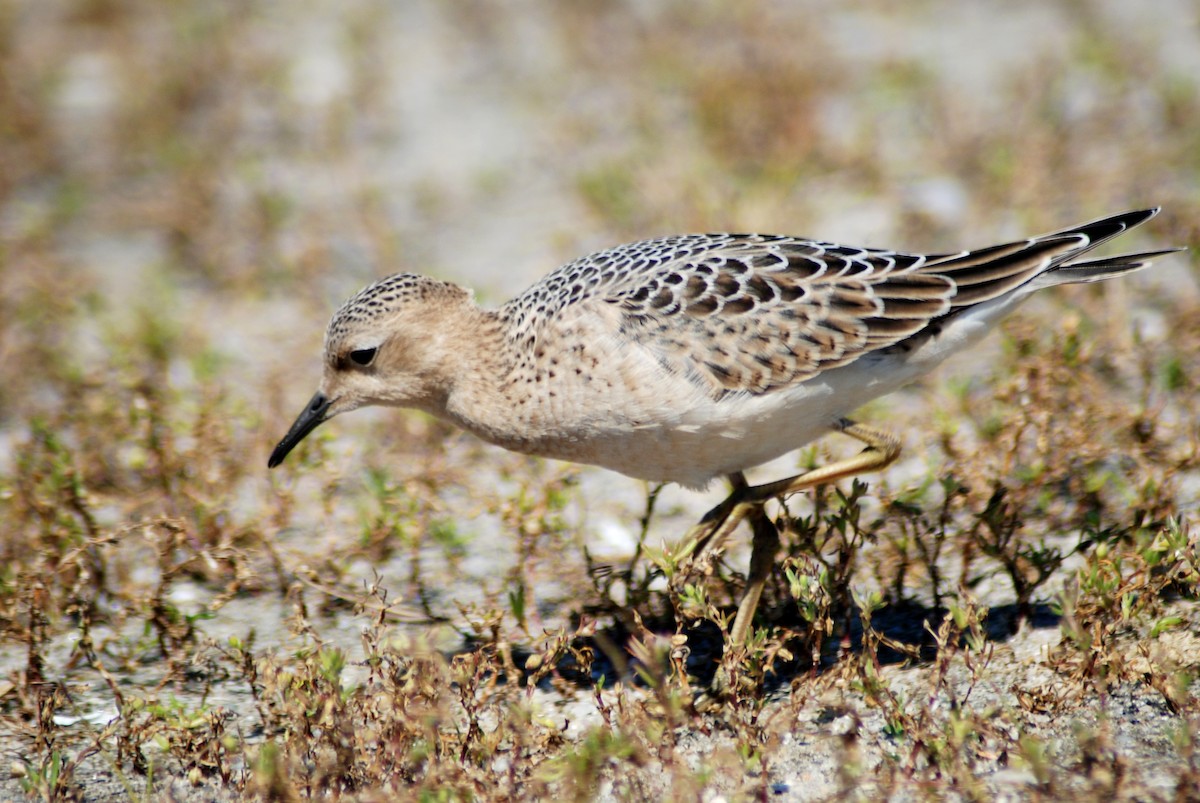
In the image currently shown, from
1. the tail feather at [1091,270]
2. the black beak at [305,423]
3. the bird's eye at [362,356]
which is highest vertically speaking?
the tail feather at [1091,270]

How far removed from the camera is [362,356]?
4.80m

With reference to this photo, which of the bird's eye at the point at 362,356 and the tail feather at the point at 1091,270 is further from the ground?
the tail feather at the point at 1091,270

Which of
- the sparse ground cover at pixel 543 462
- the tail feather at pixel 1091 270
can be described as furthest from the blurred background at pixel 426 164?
the tail feather at pixel 1091 270

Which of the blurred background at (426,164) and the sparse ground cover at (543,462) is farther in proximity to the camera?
the blurred background at (426,164)

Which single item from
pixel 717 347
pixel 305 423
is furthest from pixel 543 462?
pixel 717 347

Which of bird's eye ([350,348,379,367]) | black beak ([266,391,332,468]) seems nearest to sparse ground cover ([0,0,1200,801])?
black beak ([266,391,332,468])

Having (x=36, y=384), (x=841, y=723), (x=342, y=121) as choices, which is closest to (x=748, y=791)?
(x=841, y=723)

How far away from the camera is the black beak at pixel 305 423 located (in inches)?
195

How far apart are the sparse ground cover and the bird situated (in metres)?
0.30

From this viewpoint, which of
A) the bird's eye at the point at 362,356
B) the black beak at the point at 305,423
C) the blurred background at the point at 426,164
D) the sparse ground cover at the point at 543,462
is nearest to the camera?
the sparse ground cover at the point at 543,462

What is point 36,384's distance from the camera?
668 centimetres

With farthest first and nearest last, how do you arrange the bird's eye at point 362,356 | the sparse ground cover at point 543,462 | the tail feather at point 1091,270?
the bird's eye at point 362,356, the tail feather at point 1091,270, the sparse ground cover at point 543,462

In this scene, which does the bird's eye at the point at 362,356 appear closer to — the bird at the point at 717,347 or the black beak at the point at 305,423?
the bird at the point at 717,347

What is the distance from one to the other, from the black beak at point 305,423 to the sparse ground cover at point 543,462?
0.94 ft
